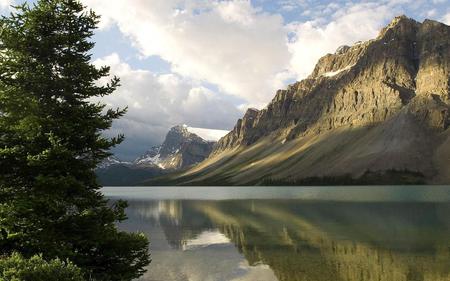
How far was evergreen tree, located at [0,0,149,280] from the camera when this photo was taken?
749 inches

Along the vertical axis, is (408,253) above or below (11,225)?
below

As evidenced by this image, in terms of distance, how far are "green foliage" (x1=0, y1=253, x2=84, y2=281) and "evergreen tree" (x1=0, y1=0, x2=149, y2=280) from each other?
9.93ft

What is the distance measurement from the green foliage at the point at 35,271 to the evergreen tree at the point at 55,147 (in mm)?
3028

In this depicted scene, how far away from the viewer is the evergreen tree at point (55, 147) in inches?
749

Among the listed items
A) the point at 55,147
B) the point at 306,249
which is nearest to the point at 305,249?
the point at 306,249

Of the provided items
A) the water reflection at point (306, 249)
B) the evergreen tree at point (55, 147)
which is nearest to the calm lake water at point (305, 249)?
the water reflection at point (306, 249)

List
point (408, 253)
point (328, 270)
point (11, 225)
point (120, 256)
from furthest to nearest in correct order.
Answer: point (408, 253) → point (328, 270) → point (120, 256) → point (11, 225)

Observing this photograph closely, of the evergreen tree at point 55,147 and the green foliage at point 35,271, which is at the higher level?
the evergreen tree at point 55,147

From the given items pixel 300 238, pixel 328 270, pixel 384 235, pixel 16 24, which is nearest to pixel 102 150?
pixel 16 24

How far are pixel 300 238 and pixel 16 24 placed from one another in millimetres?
36402

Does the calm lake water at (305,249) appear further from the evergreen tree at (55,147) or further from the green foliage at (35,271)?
the green foliage at (35,271)

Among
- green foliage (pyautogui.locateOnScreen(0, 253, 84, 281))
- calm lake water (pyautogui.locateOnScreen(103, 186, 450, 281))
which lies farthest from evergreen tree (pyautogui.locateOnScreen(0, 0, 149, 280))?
calm lake water (pyautogui.locateOnScreen(103, 186, 450, 281))

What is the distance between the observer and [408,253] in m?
37.2

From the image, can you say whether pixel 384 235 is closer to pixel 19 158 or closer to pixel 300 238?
pixel 300 238
